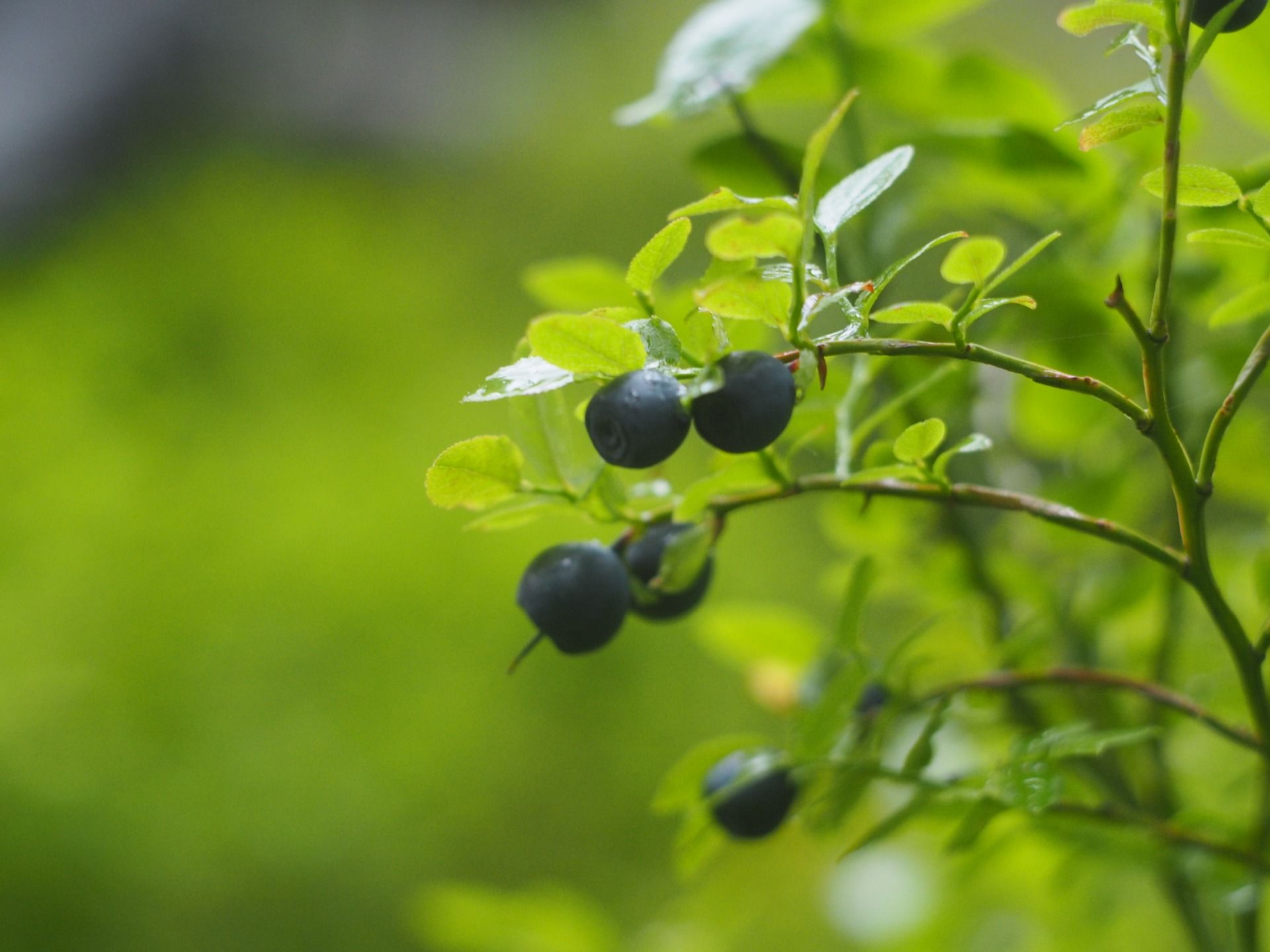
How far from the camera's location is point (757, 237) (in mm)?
319

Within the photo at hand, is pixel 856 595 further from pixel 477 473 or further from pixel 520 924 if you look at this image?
pixel 520 924

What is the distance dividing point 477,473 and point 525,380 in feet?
0.23

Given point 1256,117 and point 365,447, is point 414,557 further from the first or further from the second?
point 1256,117

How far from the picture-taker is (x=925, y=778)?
0.53 m

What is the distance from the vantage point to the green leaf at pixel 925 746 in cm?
50

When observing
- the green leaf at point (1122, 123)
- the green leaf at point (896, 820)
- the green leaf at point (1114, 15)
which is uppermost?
the green leaf at point (1114, 15)

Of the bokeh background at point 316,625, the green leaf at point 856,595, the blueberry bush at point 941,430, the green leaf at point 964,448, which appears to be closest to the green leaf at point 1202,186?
the blueberry bush at point 941,430

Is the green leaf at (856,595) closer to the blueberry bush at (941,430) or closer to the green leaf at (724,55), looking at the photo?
the blueberry bush at (941,430)

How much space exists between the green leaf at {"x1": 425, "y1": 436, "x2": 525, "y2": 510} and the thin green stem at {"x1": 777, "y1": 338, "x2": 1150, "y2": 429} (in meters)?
0.14

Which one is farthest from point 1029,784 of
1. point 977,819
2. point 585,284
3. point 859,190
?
point 585,284

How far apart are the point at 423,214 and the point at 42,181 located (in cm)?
121

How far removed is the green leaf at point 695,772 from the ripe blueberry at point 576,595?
0.16 m

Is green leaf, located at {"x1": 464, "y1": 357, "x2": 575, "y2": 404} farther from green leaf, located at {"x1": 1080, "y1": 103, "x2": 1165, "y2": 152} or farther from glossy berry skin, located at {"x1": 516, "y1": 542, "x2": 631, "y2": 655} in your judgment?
green leaf, located at {"x1": 1080, "y1": 103, "x2": 1165, "y2": 152}

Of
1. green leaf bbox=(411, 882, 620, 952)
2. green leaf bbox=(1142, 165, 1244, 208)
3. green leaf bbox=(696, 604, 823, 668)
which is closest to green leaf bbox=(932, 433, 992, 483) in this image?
green leaf bbox=(1142, 165, 1244, 208)
